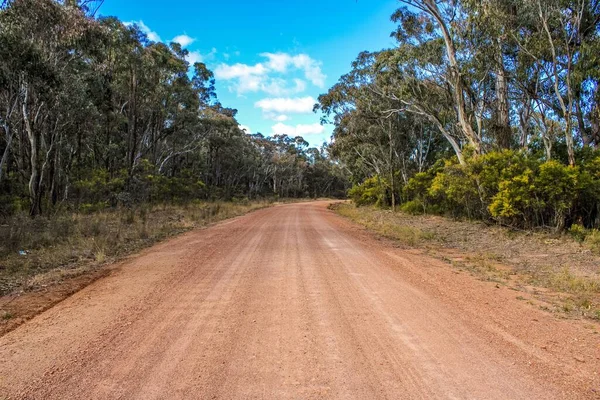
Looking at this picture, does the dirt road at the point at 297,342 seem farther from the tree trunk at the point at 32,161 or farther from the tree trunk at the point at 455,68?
the tree trunk at the point at 32,161

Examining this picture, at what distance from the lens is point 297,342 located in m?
4.02

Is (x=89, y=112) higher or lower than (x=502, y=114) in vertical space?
higher

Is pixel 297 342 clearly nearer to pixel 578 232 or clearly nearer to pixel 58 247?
pixel 58 247

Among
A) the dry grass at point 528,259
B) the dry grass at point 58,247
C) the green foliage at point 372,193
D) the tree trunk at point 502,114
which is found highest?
the tree trunk at point 502,114

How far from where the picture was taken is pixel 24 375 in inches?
134

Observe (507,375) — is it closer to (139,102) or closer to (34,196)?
(34,196)

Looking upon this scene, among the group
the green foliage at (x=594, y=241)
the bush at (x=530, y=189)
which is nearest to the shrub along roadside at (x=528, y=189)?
the bush at (x=530, y=189)

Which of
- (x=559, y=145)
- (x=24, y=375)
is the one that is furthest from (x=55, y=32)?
(x=559, y=145)

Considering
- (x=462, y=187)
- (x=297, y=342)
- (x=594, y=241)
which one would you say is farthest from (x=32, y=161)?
(x=594, y=241)

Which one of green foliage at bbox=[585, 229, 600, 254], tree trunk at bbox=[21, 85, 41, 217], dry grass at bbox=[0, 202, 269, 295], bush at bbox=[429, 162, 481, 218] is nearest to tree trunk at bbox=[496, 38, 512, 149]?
bush at bbox=[429, 162, 481, 218]

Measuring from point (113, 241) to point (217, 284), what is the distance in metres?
6.20

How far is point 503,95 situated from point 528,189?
6.30 metres

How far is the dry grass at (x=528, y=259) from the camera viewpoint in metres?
6.08

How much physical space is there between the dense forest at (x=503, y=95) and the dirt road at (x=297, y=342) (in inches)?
287
